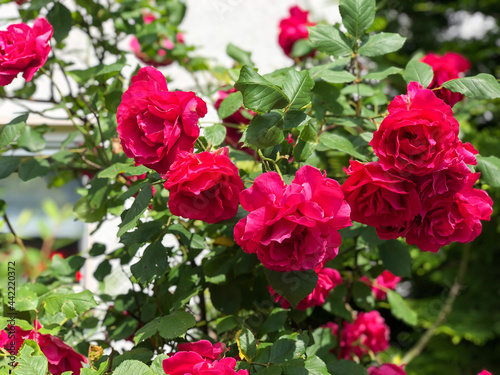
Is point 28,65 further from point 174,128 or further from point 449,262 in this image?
point 449,262

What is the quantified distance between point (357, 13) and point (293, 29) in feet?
2.52

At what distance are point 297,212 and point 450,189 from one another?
24 centimetres

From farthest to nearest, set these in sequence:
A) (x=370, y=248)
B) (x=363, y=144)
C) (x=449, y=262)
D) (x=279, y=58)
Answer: (x=449, y=262)
(x=279, y=58)
(x=370, y=248)
(x=363, y=144)

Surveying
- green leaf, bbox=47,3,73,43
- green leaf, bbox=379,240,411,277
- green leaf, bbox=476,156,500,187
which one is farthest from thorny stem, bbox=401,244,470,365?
green leaf, bbox=47,3,73,43

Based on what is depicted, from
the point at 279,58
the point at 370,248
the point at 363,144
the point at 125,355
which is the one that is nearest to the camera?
the point at 125,355

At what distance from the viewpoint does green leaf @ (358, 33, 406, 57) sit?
0.98 metres

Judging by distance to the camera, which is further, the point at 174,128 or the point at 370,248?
the point at 370,248

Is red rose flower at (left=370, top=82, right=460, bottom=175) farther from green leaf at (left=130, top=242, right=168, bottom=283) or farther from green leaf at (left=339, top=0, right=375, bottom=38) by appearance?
green leaf at (left=130, top=242, right=168, bottom=283)

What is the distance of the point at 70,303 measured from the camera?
3.04 ft

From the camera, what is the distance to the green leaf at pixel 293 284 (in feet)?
2.68

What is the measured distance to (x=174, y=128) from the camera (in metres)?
0.76

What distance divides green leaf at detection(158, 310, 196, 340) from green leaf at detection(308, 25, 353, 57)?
0.54m

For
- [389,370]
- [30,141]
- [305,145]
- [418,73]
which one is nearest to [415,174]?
[305,145]

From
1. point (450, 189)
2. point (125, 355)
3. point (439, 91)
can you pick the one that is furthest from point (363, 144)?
point (125, 355)
